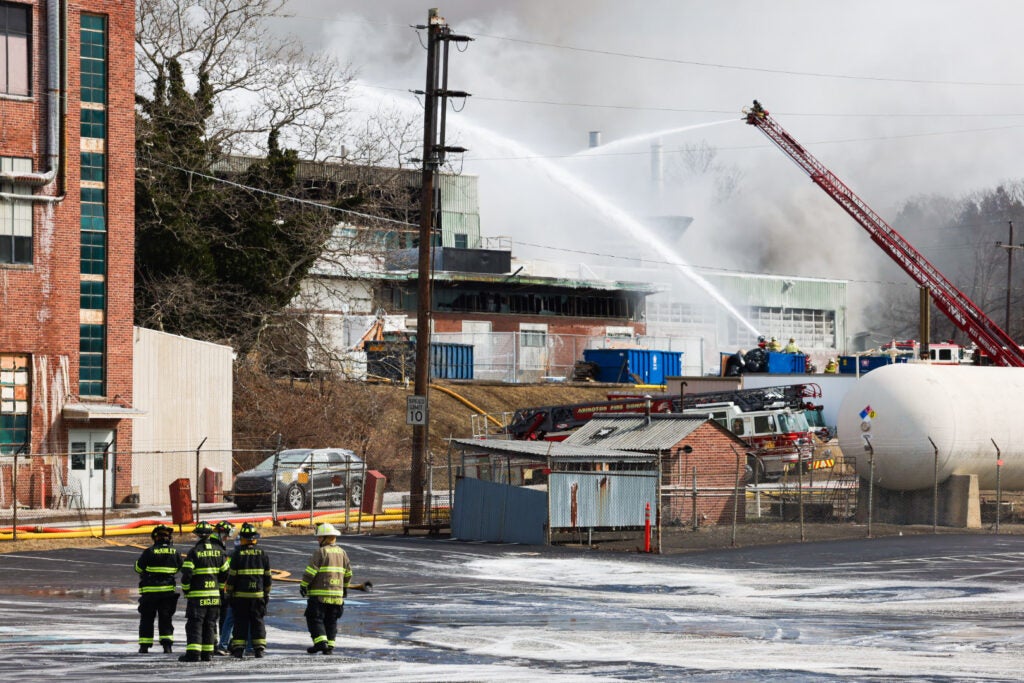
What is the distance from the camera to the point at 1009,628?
18.3 meters

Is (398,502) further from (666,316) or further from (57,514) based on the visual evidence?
(666,316)

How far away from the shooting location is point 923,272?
61.3 m

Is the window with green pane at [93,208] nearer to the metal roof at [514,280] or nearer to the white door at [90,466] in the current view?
the white door at [90,466]

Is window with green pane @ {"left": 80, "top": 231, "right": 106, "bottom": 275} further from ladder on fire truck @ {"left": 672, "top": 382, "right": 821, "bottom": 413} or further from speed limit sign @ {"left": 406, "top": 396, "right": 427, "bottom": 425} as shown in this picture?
ladder on fire truck @ {"left": 672, "top": 382, "right": 821, "bottom": 413}

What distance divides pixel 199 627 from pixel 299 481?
21.0 m

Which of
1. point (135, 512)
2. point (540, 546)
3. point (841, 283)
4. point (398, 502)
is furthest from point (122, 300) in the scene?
point (841, 283)

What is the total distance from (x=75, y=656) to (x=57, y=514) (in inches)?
790

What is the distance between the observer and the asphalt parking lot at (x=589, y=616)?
15.1 m

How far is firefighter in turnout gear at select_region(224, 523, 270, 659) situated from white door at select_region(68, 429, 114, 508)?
22829mm

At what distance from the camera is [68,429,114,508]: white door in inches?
1483

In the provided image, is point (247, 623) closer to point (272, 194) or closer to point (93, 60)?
point (93, 60)

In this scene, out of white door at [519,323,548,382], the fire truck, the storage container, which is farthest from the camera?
the storage container

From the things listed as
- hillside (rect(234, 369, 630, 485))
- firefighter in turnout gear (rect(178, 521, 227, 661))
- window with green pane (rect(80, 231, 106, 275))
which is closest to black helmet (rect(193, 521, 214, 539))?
firefighter in turnout gear (rect(178, 521, 227, 661))

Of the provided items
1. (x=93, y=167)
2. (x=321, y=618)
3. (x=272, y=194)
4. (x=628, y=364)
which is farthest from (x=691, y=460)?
(x=628, y=364)
